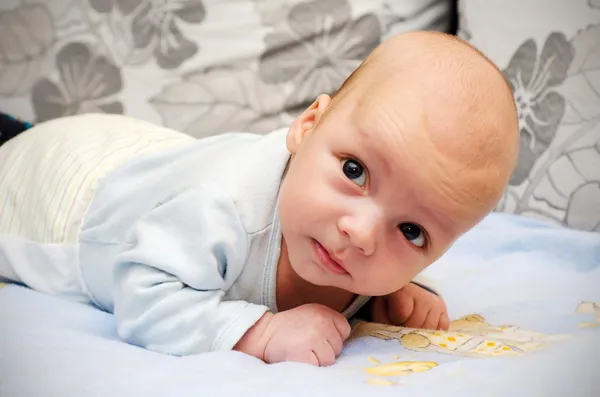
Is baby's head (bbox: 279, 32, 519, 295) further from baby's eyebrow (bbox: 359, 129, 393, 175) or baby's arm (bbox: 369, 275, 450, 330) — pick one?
baby's arm (bbox: 369, 275, 450, 330)

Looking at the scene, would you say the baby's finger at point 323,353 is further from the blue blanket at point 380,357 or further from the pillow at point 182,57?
the pillow at point 182,57

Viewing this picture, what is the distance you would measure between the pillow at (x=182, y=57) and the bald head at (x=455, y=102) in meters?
0.83

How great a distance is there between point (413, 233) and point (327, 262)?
0.11 metres

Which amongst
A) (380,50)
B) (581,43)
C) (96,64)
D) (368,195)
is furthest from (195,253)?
(581,43)

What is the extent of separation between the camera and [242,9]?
161 cm

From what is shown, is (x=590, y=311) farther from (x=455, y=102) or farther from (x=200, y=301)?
(x=200, y=301)

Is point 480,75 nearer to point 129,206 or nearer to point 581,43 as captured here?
point 129,206

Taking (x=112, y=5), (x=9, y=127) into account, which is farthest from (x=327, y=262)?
(x=112, y=5)

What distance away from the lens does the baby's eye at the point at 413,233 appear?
0.76m

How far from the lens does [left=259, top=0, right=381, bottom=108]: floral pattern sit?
1620 millimetres

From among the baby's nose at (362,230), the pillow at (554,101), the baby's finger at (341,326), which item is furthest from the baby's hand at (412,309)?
the pillow at (554,101)

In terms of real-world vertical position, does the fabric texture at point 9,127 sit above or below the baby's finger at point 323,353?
above

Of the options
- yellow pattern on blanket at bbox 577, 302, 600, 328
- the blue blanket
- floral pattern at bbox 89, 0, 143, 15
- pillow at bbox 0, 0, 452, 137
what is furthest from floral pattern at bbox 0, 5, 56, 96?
yellow pattern on blanket at bbox 577, 302, 600, 328

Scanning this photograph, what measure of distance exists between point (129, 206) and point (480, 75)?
51 centimetres
